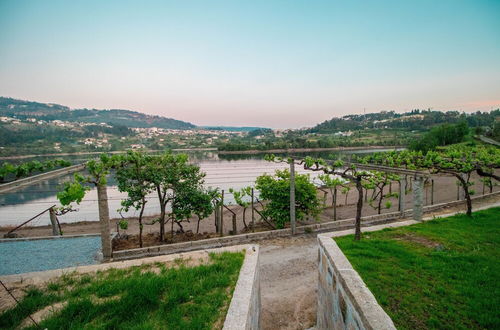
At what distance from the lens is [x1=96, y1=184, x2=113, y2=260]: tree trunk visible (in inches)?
247

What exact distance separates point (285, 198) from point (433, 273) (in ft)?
19.4

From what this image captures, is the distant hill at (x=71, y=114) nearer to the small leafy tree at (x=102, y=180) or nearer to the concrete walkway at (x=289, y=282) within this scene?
the small leafy tree at (x=102, y=180)

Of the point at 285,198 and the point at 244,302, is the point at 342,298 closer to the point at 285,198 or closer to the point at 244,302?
the point at 244,302

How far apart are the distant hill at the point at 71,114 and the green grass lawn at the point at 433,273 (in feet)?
379

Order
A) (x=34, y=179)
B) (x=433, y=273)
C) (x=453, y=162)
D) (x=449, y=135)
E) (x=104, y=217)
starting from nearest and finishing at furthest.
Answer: (x=433, y=273)
(x=34, y=179)
(x=104, y=217)
(x=453, y=162)
(x=449, y=135)

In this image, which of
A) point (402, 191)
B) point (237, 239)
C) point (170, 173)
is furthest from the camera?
point (402, 191)

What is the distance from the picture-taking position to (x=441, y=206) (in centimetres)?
1121

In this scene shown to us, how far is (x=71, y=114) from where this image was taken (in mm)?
125562

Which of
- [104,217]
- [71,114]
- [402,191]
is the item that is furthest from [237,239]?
[71,114]

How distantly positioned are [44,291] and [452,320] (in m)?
5.38

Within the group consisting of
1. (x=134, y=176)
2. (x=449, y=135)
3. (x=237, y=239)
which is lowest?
(x=237, y=239)

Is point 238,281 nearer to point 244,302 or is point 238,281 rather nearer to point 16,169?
point 244,302

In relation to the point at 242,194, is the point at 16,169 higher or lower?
higher

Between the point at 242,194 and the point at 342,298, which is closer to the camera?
the point at 342,298
